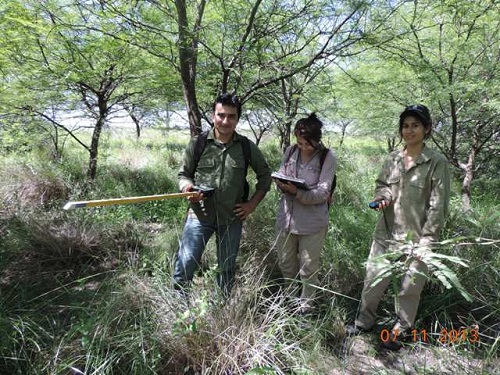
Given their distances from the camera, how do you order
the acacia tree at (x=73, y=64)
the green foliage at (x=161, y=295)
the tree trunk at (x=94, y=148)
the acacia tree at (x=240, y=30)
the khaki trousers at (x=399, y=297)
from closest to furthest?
the green foliage at (x=161, y=295)
the khaki trousers at (x=399, y=297)
the acacia tree at (x=240, y=30)
the acacia tree at (x=73, y=64)
the tree trunk at (x=94, y=148)

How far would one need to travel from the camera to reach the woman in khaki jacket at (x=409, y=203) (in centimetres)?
220

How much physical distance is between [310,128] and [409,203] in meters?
0.96

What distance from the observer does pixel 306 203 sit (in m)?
2.38

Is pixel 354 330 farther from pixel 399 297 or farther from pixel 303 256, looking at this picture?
pixel 303 256

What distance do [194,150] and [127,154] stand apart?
6.64 meters

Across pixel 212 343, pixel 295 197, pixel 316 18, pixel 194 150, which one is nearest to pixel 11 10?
pixel 194 150

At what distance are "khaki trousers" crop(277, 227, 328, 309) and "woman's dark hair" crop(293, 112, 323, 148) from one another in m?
0.75

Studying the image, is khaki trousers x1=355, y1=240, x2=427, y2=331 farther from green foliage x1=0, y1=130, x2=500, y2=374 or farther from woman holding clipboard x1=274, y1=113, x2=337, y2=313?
woman holding clipboard x1=274, y1=113, x2=337, y2=313

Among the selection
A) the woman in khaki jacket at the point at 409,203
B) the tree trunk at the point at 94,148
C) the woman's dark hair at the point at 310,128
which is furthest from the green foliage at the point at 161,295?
the woman's dark hair at the point at 310,128

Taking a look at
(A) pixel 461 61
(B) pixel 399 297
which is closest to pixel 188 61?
(B) pixel 399 297

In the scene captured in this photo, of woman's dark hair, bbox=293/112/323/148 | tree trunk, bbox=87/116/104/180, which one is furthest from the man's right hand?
tree trunk, bbox=87/116/104/180

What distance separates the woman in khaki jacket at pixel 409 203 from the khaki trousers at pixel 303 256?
0.43 meters

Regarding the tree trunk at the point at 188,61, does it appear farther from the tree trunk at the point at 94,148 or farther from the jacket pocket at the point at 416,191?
the tree trunk at the point at 94,148

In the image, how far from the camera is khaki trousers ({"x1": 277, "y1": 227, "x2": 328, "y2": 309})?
2.46m
